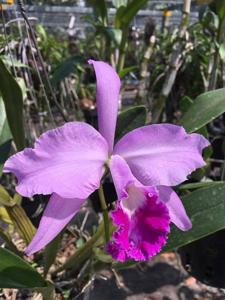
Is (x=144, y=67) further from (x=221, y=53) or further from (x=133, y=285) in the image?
(x=133, y=285)

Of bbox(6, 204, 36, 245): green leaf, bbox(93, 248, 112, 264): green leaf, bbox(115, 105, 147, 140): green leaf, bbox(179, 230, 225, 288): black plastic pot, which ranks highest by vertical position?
bbox(115, 105, 147, 140): green leaf

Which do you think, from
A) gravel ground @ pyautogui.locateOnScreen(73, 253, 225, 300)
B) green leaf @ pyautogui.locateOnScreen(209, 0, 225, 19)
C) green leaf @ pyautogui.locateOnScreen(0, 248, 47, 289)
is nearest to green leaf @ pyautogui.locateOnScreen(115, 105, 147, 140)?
green leaf @ pyautogui.locateOnScreen(0, 248, 47, 289)

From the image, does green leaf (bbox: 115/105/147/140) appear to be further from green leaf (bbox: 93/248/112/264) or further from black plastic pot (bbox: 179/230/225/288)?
black plastic pot (bbox: 179/230/225/288)

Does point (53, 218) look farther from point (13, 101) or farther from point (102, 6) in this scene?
point (102, 6)

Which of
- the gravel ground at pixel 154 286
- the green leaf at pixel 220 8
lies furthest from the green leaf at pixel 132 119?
the gravel ground at pixel 154 286

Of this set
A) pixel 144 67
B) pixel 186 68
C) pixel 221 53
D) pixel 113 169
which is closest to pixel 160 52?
pixel 186 68

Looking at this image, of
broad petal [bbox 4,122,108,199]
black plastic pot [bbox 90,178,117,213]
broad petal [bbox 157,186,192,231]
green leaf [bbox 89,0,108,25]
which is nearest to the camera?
broad petal [bbox 4,122,108,199]

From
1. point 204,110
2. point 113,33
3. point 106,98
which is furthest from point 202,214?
point 113,33
